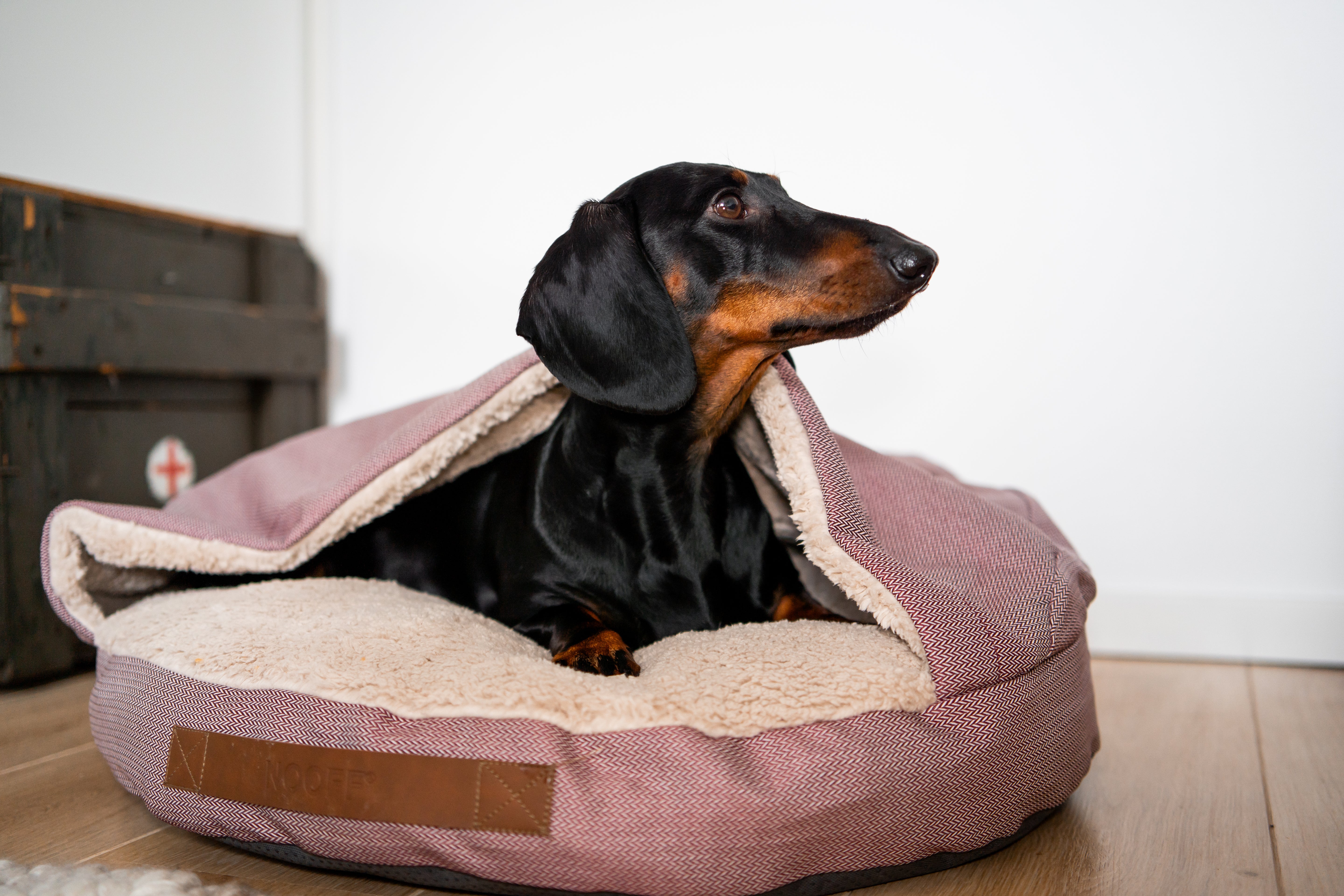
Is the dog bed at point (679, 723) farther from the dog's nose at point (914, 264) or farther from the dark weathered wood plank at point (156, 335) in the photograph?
the dark weathered wood plank at point (156, 335)

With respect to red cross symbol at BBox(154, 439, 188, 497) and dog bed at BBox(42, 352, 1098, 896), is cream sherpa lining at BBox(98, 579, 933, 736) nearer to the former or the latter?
dog bed at BBox(42, 352, 1098, 896)

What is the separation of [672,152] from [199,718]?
2006 mm

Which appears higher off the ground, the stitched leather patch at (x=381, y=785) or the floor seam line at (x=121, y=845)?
the stitched leather patch at (x=381, y=785)

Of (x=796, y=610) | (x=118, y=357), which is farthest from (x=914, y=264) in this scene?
(x=118, y=357)

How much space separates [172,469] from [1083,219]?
2.37 meters

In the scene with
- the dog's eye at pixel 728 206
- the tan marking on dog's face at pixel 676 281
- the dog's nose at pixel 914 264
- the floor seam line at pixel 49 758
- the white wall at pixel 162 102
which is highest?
the white wall at pixel 162 102

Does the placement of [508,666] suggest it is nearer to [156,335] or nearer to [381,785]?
[381,785]

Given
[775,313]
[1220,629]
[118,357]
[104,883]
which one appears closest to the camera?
[104,883]

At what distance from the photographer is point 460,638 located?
1.29 m

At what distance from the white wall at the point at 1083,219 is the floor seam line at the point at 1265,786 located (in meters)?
0.28

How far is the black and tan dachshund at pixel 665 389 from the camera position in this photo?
1.36 metres

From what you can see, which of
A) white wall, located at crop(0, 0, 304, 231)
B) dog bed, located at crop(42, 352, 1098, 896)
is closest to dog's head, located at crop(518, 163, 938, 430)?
dog bed, located at crop(42, 352, 1098, 896)

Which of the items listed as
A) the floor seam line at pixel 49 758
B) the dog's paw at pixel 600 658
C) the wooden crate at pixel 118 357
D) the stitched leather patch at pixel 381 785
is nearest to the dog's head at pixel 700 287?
the dog's paw at pixel 600 658

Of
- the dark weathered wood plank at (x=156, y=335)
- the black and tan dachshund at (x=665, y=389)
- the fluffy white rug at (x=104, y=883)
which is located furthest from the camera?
the dark weathered wood plank at (x=156, y=335)
